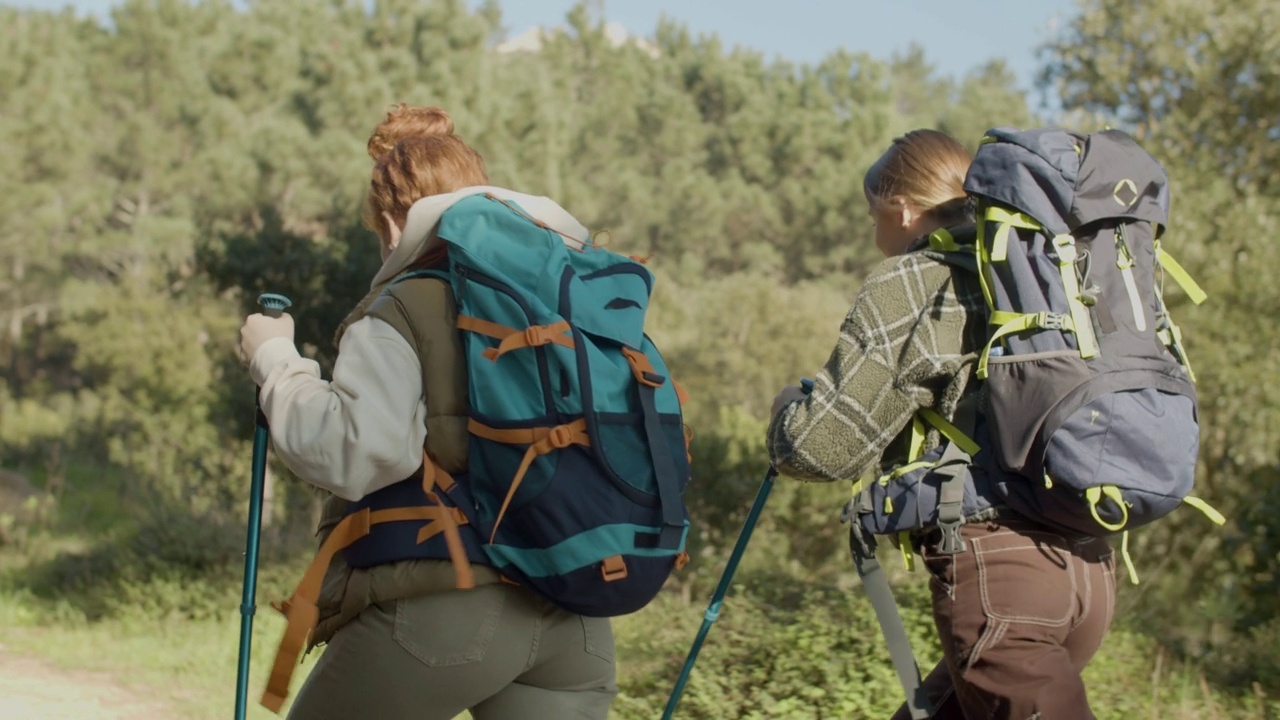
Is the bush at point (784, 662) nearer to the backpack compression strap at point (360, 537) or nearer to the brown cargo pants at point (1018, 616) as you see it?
the brown cargo pants at point (1018, 616)

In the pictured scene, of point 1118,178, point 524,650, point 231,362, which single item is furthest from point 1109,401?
point 231,362

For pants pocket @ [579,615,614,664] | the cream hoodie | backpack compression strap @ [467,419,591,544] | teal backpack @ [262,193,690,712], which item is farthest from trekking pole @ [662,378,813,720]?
the cream hoodie

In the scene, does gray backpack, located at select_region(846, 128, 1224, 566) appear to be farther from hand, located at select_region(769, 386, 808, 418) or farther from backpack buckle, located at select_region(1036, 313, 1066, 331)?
hand, located at select_region(769, 386, 808, 418)

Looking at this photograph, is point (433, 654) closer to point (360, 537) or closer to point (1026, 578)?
point (360, 537)

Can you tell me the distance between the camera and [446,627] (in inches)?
81.7

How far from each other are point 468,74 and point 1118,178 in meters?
19.4

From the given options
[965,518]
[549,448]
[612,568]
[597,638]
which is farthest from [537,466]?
[965,518]

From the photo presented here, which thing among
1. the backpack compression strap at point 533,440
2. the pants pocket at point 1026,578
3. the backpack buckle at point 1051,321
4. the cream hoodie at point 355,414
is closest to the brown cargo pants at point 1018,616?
the pants pocket at point 1026,578

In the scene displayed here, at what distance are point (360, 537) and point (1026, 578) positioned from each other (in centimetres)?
120

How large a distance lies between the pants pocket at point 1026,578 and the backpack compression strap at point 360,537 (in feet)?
3.12

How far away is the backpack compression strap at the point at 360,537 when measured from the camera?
206 centimetres

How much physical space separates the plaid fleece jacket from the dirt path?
3918mm

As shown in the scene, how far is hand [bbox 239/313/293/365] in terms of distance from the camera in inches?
87.8

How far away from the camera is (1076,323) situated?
7.20 feet
